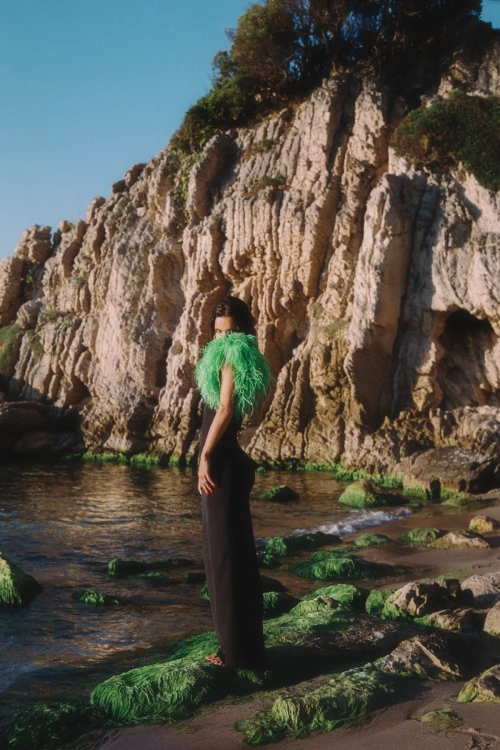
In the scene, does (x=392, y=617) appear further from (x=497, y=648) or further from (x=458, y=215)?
(x=458, y=215)

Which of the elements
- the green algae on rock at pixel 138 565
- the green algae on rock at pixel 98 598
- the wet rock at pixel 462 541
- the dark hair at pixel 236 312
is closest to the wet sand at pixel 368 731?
the dark hair at pixel 236 312

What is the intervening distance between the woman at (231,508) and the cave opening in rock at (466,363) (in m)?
17.5

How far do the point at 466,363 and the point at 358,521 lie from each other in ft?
30.8

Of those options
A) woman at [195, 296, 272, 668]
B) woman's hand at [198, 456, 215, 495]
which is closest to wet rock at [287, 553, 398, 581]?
woman at [195, 296, 272, 668]

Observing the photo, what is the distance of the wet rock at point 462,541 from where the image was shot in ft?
35.3

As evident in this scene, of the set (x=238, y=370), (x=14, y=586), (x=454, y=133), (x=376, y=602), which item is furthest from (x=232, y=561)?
(x=454, y=133)

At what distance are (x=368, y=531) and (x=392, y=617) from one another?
21.9ft

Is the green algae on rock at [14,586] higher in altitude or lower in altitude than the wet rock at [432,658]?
lower

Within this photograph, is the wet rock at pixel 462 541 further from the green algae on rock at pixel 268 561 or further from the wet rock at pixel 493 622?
the wet rock at pixel 493 622

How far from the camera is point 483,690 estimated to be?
14.3ft

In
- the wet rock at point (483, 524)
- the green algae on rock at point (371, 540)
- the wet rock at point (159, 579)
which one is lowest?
the wet rock at point (159, 579)

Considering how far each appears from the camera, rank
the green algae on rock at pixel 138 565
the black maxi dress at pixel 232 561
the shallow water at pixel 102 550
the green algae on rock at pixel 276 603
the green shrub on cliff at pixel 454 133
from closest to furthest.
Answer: the black maxi dress at pixel 232 561 < the shallow water at pixel 102 550 < the green algae on rock at pixel 276 603 < the green algae on rock at pixel 138 565 < the green shrub on cliff at pixel 454 133

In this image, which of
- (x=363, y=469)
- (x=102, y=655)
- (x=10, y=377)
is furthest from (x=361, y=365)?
(x=10, y=377)

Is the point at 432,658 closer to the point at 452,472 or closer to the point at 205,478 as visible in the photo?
the point at 205,478
